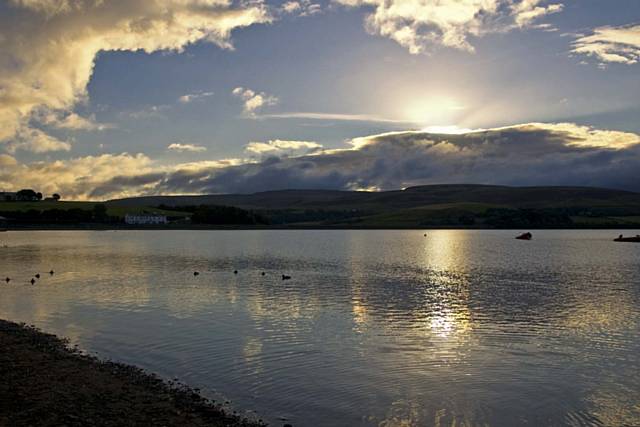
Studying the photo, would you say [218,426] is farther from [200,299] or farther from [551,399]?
[200,299]

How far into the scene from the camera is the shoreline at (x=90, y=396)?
16.0 m

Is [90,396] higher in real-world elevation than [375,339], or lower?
higher

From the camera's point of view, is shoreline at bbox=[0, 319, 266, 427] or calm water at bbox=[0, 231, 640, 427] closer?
shoreline at bbox=[0, 319, 266, 427]

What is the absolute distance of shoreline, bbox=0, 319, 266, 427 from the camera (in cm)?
1600

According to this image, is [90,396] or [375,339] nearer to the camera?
[90,396]

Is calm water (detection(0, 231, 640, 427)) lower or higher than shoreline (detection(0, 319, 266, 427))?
lower

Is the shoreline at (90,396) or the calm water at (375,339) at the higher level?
the shoreline at (90,396)

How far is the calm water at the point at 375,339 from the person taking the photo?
1844 cm

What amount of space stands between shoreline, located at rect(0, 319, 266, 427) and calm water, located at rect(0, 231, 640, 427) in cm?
136

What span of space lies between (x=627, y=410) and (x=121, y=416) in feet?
49.1

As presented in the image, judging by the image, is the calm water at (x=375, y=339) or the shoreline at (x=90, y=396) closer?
the shoreline at (x=90, y=396)

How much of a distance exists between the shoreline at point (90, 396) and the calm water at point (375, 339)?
1.36 m

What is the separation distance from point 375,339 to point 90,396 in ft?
45.2

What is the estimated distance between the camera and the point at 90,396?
Result: 1808cm
